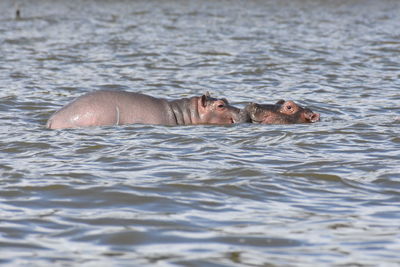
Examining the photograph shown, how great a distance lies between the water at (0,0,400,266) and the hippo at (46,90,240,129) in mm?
253

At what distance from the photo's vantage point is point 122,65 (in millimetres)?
18203

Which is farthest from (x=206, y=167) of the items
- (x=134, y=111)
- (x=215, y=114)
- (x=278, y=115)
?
(x=278, y=115)

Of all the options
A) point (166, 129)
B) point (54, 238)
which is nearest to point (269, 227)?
point (54, 238)

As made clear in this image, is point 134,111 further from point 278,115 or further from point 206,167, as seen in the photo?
point 206,167

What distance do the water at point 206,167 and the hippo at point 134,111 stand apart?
253mm

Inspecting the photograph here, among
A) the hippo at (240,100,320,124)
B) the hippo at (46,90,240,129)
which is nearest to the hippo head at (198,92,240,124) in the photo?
the hippo at (46,90,240,129)

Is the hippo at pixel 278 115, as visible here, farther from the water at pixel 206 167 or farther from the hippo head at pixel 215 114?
the water at pixel 206 167

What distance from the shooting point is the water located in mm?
6008

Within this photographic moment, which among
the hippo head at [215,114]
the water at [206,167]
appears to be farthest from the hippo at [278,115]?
the water at [206,167]

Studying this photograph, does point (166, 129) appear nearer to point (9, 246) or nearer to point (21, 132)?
point (21, 132)

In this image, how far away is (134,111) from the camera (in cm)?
1121

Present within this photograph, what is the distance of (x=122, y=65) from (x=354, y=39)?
767cm

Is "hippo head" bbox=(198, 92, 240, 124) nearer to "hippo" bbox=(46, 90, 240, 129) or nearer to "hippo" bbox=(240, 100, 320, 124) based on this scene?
"hippo" bbox=(46, 90, 240, 129)

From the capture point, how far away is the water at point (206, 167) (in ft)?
19.7
